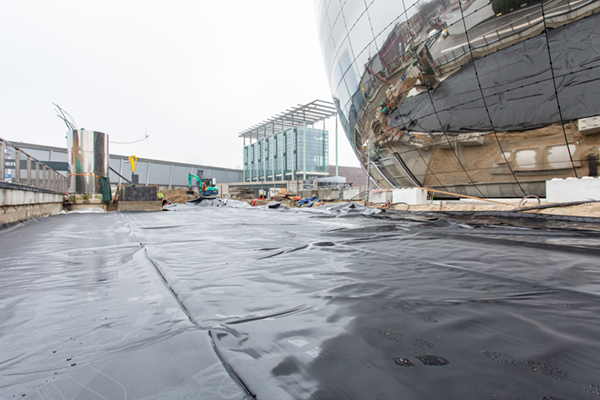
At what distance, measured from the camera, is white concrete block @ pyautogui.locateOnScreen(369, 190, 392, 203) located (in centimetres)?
859

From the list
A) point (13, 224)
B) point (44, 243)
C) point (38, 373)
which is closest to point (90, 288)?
point (38, 373)

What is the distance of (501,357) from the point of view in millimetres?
765

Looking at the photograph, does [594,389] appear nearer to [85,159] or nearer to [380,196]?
[380,196]

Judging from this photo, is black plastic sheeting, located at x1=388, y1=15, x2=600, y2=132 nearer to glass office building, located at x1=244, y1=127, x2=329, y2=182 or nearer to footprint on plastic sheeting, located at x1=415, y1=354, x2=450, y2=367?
footprint on plastic sheeting, located at x1=415, y1=354, x2=450, y2=367

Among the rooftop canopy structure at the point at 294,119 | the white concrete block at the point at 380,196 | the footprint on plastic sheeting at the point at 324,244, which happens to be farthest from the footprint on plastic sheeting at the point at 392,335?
the rooftop canopy structure at the point at 294,119

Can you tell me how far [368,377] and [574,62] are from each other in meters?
→ 6.93

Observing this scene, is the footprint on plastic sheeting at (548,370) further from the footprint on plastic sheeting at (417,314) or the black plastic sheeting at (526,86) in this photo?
the black plastic sheeting at (526,86)

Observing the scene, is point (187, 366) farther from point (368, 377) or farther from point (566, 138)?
point (566, 138)

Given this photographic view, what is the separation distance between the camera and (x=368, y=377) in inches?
26.3

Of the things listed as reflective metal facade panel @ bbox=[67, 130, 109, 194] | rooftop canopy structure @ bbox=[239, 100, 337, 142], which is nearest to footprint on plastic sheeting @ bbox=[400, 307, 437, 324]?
reflective metal facade panel @ bbox=[67, 130, 109, 194]

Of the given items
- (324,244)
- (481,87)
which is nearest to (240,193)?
(481,87)

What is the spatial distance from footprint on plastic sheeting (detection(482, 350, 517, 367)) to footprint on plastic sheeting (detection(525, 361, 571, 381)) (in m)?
0.04

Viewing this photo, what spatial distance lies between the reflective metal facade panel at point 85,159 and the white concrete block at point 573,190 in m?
11.9

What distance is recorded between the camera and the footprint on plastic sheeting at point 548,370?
0.67m
